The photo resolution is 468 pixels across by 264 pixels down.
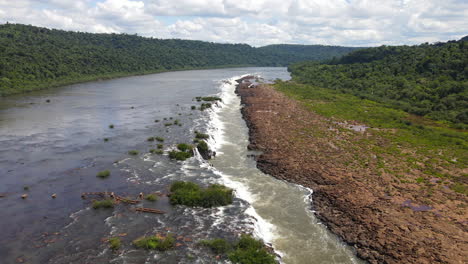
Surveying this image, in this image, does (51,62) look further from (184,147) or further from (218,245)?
(218,245)

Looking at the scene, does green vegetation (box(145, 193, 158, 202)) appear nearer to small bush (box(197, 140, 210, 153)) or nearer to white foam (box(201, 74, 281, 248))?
white foam (box(201, 74, 281, 248))

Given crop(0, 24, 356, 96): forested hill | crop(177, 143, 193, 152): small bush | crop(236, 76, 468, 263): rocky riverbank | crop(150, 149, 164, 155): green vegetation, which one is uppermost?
crop(0, 24, 356, 96): forested hill

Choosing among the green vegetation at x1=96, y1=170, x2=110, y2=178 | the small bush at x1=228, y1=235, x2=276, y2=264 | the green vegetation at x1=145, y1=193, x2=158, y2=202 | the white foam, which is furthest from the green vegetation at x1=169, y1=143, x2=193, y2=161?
the small bush at x1=228, y1=235, x2=276, y2=264

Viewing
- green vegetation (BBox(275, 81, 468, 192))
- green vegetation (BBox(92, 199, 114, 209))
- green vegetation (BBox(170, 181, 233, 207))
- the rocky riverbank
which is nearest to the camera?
the rocky riverbank

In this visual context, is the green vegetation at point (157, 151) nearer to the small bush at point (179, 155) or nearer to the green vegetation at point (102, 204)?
the small bush at point (179, 155)

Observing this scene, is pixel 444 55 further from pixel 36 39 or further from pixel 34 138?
pixel 36 39

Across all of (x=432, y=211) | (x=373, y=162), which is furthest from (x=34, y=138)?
(x=432, y=211)
